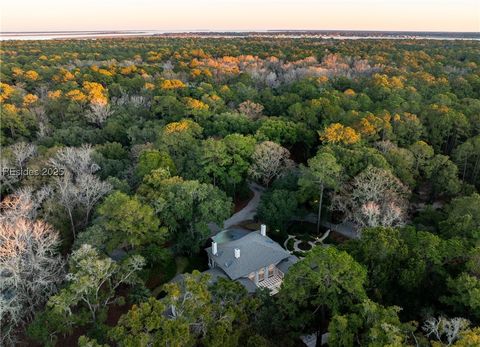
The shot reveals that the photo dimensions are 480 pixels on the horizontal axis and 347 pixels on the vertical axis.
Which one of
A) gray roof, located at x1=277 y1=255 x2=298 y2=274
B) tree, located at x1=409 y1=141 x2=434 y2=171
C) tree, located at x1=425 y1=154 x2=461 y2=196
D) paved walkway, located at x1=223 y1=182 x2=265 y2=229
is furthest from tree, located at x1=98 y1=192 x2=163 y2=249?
tree, located at x1=425 y1=154 x2=461 y2=196

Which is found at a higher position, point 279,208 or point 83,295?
point 83,295

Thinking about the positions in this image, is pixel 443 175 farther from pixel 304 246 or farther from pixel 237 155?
pixel 237 155

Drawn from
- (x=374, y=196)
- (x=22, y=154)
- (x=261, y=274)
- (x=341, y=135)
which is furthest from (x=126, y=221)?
(x=341, y=135)

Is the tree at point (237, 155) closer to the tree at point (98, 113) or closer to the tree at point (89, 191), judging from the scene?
the tree at point (89, 191)

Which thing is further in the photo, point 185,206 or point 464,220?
point 185,206

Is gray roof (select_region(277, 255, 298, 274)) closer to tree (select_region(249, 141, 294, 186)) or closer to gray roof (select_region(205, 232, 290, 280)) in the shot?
gray roof (select_region(205, 232, 290, 280))

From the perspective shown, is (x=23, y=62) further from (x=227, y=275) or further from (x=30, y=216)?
(x=227, y=275)

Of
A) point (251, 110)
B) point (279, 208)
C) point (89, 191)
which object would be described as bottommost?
point (279, 208)
